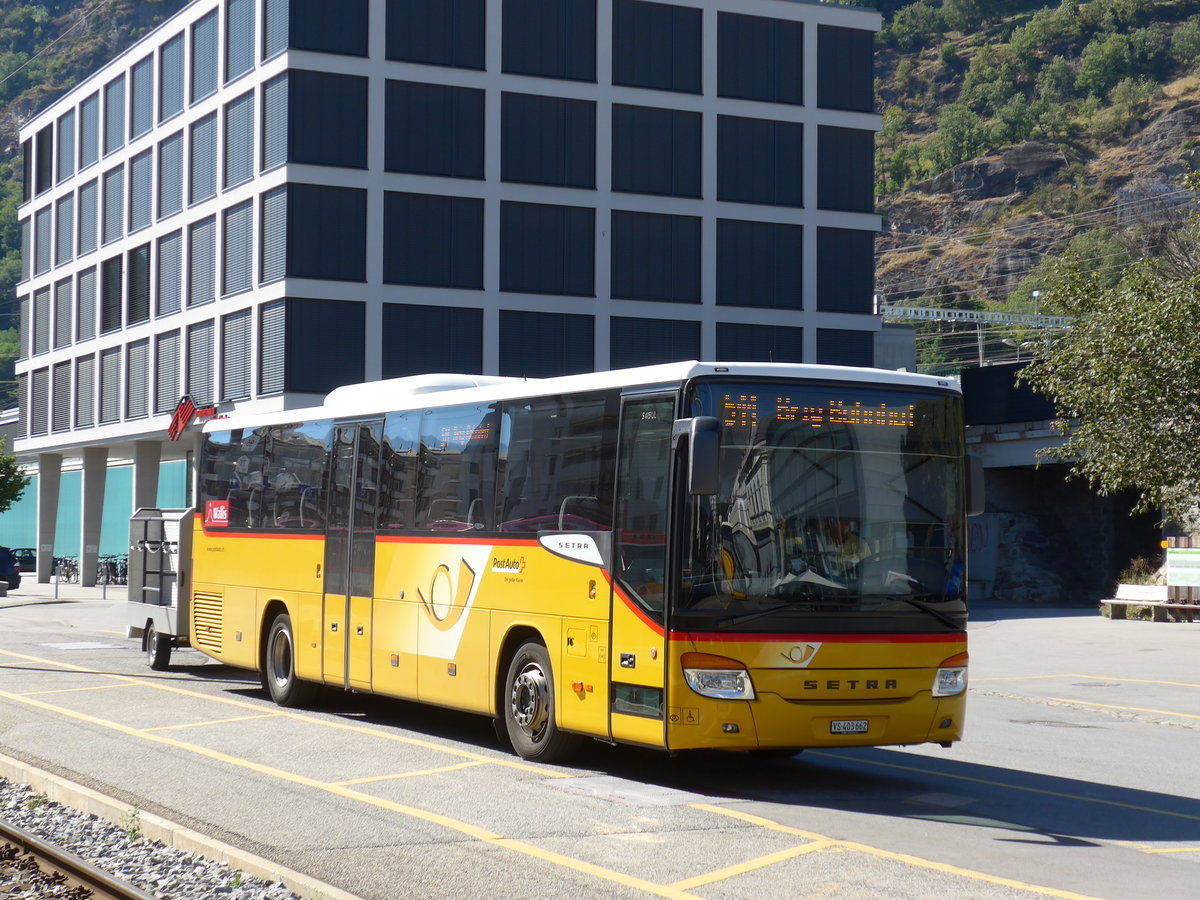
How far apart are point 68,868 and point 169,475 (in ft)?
189

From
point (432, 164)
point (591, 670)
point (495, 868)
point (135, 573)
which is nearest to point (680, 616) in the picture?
point (591, 670)

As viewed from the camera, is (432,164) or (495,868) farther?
(432,164)

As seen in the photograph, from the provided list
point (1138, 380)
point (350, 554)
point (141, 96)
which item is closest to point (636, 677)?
point (350, 554)

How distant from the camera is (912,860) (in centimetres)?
864

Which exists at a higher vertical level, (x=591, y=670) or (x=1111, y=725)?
(x=591, y=670)

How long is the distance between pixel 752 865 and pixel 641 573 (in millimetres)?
3119

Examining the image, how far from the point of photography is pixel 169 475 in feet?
211

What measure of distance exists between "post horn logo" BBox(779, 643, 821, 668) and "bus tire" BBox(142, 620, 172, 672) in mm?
12644

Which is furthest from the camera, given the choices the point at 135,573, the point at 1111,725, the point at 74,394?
the point at 74,394

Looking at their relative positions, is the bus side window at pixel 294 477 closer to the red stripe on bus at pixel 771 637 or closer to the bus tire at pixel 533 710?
the bus tire at pixel 533 710

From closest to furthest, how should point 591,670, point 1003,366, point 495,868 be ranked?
point 495,868 < point 591,670 < point 1003,366

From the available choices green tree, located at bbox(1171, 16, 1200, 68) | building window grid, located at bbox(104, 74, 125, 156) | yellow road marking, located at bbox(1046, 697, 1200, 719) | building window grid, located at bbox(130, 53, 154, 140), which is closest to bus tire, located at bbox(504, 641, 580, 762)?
yellow road marking, located at bbox(1046, 697, 1200, 719)

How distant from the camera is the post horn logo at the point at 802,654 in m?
10.9

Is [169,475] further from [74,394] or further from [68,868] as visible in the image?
[68,868]
